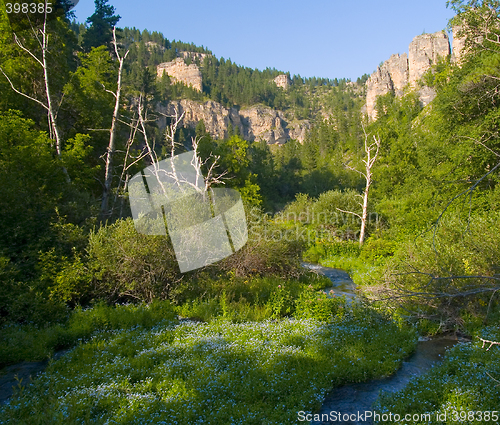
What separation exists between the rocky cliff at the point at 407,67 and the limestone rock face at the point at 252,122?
3363 cm

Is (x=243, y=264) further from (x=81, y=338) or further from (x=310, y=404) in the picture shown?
(x=310, y=404)

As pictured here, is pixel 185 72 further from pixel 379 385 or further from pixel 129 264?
pixel 379 385

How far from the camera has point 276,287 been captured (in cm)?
1147

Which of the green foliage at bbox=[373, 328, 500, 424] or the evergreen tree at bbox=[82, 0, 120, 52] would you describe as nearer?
the green foliage at bbox=[373, 328, 500, 424]

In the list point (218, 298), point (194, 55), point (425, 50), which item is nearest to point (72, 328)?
point (218, 298)

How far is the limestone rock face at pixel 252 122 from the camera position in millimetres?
143750

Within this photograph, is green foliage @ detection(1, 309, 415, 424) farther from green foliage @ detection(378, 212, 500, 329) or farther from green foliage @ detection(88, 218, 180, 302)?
green foliage @ detection(88, 218, 180, 302)

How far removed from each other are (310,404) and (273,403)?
60 cm

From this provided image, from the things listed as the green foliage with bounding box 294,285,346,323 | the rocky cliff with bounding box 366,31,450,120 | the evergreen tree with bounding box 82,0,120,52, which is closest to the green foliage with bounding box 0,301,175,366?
the green foliage with bounding box 294,285,346,323

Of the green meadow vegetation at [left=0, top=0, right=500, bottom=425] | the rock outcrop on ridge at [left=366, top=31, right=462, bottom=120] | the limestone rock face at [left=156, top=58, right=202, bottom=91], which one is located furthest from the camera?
the limestone rock face at [left=156, top=58, right=202, bottom=91]

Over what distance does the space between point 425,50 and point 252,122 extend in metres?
→ 77.4

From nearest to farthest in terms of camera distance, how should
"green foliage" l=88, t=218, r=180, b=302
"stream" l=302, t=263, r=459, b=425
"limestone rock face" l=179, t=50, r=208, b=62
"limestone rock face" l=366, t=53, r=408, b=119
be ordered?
1. "stream" l=302, t=263, r=459, b=425
2. "green foliage" l=88, t=218, r=180, b=302
3. "limestone rock face" l=366, t=53, r=408, b=119
4. "limestone rock face" l=179, t=50, r=208, b=62

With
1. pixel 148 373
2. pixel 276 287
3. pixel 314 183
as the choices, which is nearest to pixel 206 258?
pixel 276 287

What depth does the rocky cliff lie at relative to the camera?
389ft
